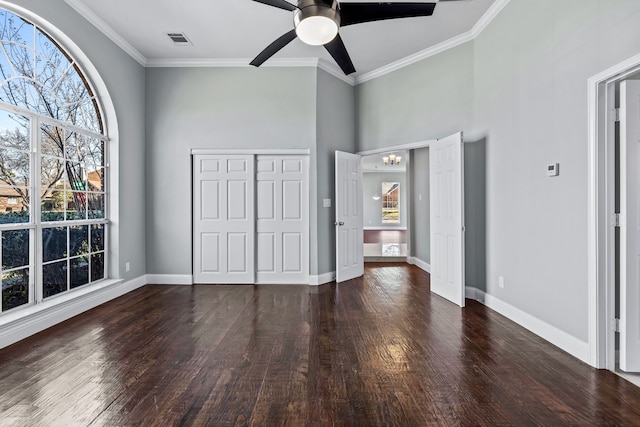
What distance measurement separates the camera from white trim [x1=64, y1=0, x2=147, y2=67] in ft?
12.5

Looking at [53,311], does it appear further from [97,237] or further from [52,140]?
[52,140]

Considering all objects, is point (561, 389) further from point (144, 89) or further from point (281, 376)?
point (144, 89)

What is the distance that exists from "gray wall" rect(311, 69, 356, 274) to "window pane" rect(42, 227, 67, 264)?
315 cm

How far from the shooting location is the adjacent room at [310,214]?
90.4 inches

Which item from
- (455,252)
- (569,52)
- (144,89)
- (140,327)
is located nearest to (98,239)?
(140,327)

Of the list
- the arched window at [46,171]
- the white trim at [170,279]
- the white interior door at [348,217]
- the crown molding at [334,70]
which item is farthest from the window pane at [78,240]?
the crown molding at [334,70]

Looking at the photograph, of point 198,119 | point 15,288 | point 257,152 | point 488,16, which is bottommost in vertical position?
point 15,288

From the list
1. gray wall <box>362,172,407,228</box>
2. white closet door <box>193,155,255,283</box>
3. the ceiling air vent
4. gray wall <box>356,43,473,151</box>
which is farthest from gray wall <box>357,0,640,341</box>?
gray wall <box>362,172,407,228</box>

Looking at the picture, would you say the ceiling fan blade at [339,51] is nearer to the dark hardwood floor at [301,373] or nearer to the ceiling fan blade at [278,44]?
the ceiling fan blade at [278,44]

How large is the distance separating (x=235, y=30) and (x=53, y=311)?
150 inches

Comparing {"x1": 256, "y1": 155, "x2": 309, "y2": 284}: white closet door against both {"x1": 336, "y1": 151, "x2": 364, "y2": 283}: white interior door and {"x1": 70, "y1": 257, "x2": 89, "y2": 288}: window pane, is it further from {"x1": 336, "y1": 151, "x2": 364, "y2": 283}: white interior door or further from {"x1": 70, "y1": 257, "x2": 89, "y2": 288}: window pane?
{"x1": 70, "y1": 257, "x2": 89, "y2": 288}: window pane

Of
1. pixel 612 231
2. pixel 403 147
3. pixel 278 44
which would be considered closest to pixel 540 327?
pixel 612 231

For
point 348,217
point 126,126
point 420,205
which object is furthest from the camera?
point 420,205

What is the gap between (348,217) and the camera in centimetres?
564
